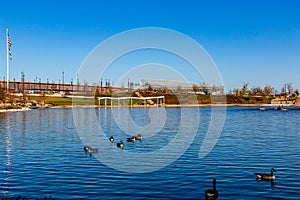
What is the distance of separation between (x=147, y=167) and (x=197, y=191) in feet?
30.7

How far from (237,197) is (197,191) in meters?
2.88

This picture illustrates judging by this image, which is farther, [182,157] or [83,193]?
[182,157]

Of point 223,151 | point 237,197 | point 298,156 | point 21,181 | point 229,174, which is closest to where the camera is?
point 237,197

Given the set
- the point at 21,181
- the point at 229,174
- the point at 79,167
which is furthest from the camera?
the point at 79,167

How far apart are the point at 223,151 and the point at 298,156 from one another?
841 centimetres

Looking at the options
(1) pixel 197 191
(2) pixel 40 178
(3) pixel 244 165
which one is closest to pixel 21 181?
(2) pixel 40 178

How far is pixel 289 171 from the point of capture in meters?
32.3

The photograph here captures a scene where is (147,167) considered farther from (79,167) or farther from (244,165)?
(244,165)

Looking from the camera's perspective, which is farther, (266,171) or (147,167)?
(147,167)

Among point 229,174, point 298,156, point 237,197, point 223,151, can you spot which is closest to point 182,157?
point 223,151

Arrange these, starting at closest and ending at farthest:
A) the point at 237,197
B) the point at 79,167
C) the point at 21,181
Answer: the point at 237,197 < the point at 21,181 < the point at 79,167

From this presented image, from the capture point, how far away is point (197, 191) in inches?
1021

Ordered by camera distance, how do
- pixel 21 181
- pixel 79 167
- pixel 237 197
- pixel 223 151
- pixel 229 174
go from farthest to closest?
→ pixel 223 151 < pixel 79 167 < pixel 229 174 < pixel 21 181 < pixel 237 197

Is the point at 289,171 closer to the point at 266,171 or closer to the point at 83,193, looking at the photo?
the point at 266,171
